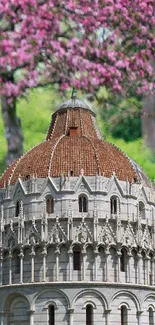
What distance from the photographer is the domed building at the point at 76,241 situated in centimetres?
4769

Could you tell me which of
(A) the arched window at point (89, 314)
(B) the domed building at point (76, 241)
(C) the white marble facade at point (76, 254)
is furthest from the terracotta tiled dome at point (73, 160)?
(A) the arched window at point (89, 314)

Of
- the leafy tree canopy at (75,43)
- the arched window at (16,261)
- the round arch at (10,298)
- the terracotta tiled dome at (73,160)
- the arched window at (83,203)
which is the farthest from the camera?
the terracotta tiled dome at (73,160)

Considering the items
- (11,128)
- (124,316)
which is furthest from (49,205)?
(11,128)

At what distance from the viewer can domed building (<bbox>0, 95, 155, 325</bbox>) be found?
47.7 metres

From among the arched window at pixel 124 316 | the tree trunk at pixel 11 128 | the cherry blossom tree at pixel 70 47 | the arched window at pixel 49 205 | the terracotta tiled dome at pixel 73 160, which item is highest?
the terracotta tiled dome at pixel 73 160

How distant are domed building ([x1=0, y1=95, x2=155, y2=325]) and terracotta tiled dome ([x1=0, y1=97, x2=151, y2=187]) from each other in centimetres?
9

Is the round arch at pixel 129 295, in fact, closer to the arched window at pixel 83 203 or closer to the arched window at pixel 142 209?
the arched window at pixel 142 209

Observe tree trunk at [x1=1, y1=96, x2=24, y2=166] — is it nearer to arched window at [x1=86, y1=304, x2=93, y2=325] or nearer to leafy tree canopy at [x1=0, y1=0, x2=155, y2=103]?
leafy tree canopy at [x1=0, y1=0, x2=155, y2=103]

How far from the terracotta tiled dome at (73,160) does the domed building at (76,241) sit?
90 mm

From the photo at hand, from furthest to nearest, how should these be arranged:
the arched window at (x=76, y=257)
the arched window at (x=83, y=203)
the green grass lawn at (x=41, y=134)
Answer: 1. the green grass lawn at (x=41, y=134)
2. the arched window at (x=83, y=203)
3. the arched window at (x=76, y=257)

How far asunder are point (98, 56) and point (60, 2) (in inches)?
47.5

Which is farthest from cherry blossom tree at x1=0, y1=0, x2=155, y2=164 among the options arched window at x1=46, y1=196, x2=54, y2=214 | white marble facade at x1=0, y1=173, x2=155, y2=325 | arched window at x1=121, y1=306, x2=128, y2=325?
arched window at x1=121, y1=306, x2=128, y2=325

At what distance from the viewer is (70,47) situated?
1155cm

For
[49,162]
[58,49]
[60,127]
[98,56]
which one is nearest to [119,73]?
[98,56]
